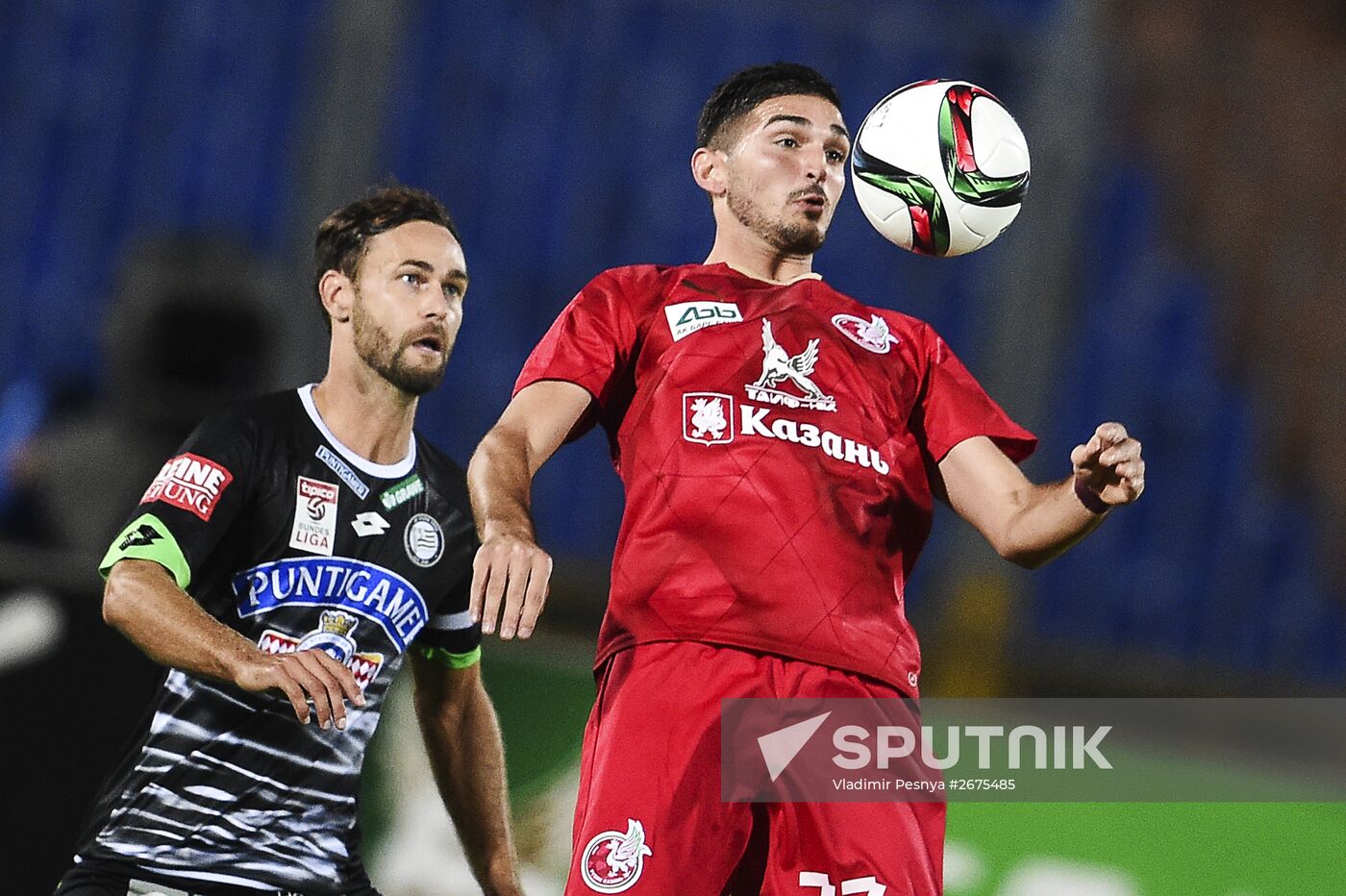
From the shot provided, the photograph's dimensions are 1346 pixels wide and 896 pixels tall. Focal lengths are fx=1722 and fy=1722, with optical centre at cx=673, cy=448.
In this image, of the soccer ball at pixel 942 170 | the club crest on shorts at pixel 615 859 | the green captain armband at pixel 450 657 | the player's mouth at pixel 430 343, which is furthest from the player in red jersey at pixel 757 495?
the green captain armband at pixel 450 657

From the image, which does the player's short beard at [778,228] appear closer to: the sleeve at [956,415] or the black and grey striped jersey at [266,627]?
the sleeve at [956,415]

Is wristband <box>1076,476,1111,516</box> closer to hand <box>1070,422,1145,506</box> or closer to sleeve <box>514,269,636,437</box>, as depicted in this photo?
hand <box>1070,422,1145,506</box>

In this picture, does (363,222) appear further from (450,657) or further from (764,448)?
(764,448)

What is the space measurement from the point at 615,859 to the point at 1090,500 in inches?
47.7

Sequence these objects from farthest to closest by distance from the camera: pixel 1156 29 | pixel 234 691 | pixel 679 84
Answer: pixel 1156 29 < pixel 679 84 < pixel 234 691

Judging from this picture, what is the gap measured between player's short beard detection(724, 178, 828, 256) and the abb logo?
1376 millimetres

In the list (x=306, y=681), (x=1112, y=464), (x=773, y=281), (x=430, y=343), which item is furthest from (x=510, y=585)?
(x=430, y=343)

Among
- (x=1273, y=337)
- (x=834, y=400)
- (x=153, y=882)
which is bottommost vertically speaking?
(x=153, y=882)

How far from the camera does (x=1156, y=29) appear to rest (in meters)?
9.05

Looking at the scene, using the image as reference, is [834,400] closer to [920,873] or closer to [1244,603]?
[920,873]

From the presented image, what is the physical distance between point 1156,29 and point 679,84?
2.68 meters

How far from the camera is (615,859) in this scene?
3.38 metres

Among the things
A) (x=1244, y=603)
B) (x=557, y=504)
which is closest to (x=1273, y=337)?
(x=1244, y=603)

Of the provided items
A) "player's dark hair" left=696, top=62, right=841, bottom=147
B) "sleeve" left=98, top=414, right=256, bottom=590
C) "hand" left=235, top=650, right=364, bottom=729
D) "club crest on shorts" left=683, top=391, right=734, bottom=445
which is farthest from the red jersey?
"sleeve" left=98, top=414, right=256, bottom=590
